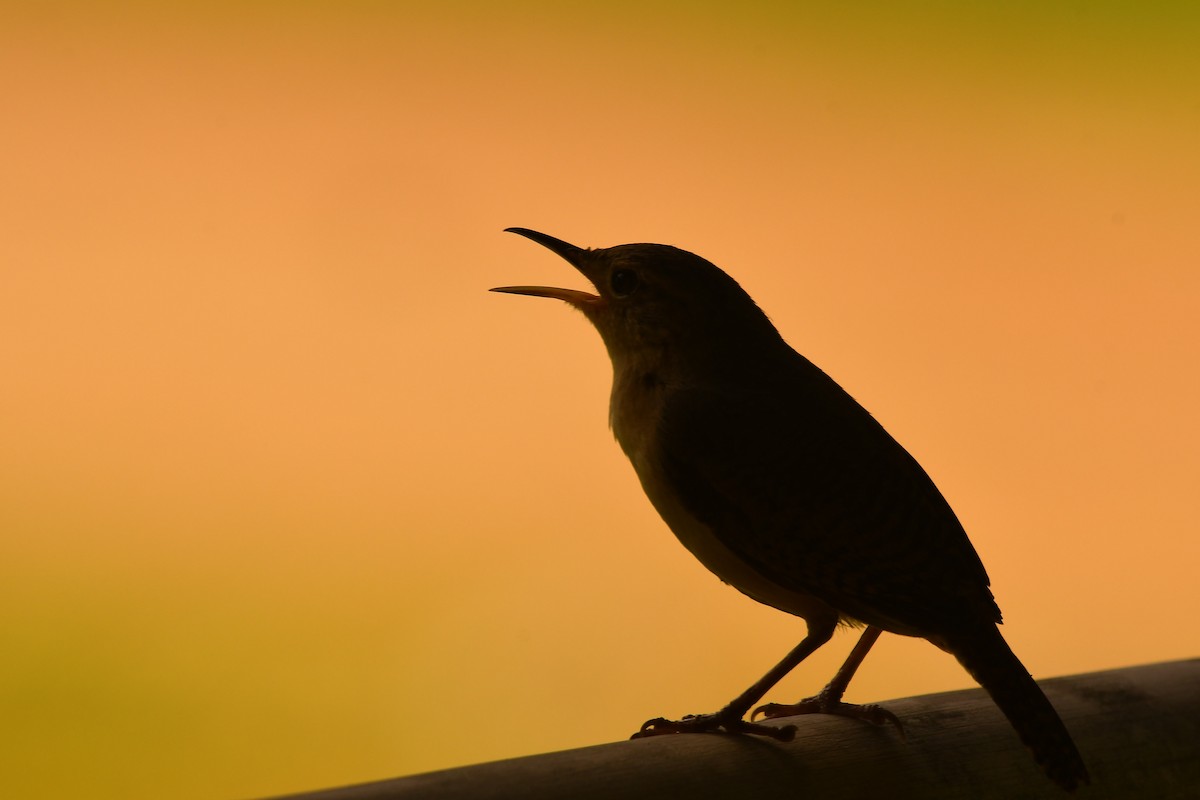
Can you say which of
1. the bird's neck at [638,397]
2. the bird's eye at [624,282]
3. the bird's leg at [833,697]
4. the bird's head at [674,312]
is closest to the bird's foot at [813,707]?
the bird's leg at [833,697]

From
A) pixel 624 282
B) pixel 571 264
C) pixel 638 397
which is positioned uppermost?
pixel 571 264

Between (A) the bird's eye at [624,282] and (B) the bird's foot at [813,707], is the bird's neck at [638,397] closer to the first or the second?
(A) the bird's eye at [624,282]

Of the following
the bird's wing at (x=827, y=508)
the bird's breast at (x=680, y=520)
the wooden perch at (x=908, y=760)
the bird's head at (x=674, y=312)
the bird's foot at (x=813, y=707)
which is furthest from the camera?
the bird's head at (x=674, y=312)

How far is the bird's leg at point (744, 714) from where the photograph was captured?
247 centimetres

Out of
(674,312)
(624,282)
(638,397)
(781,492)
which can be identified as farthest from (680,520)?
(624,282)

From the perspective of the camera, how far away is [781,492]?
2.69 metres

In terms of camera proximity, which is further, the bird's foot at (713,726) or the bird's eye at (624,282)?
the bird's eye at (624,282)

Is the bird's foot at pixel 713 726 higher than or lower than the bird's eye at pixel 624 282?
lower

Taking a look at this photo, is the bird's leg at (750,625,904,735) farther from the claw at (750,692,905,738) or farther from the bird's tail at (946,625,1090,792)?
the bird's tail at (946,625,1090,792)

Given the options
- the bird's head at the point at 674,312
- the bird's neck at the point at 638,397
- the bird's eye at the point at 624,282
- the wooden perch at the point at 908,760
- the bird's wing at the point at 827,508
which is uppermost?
the bird's eye at the point at 624,282

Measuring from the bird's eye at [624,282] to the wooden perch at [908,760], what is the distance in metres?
1.17

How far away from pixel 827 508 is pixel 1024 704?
23.5 inches

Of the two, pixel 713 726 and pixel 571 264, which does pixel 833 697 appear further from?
pixel 571 264

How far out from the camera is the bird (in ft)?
8.38
